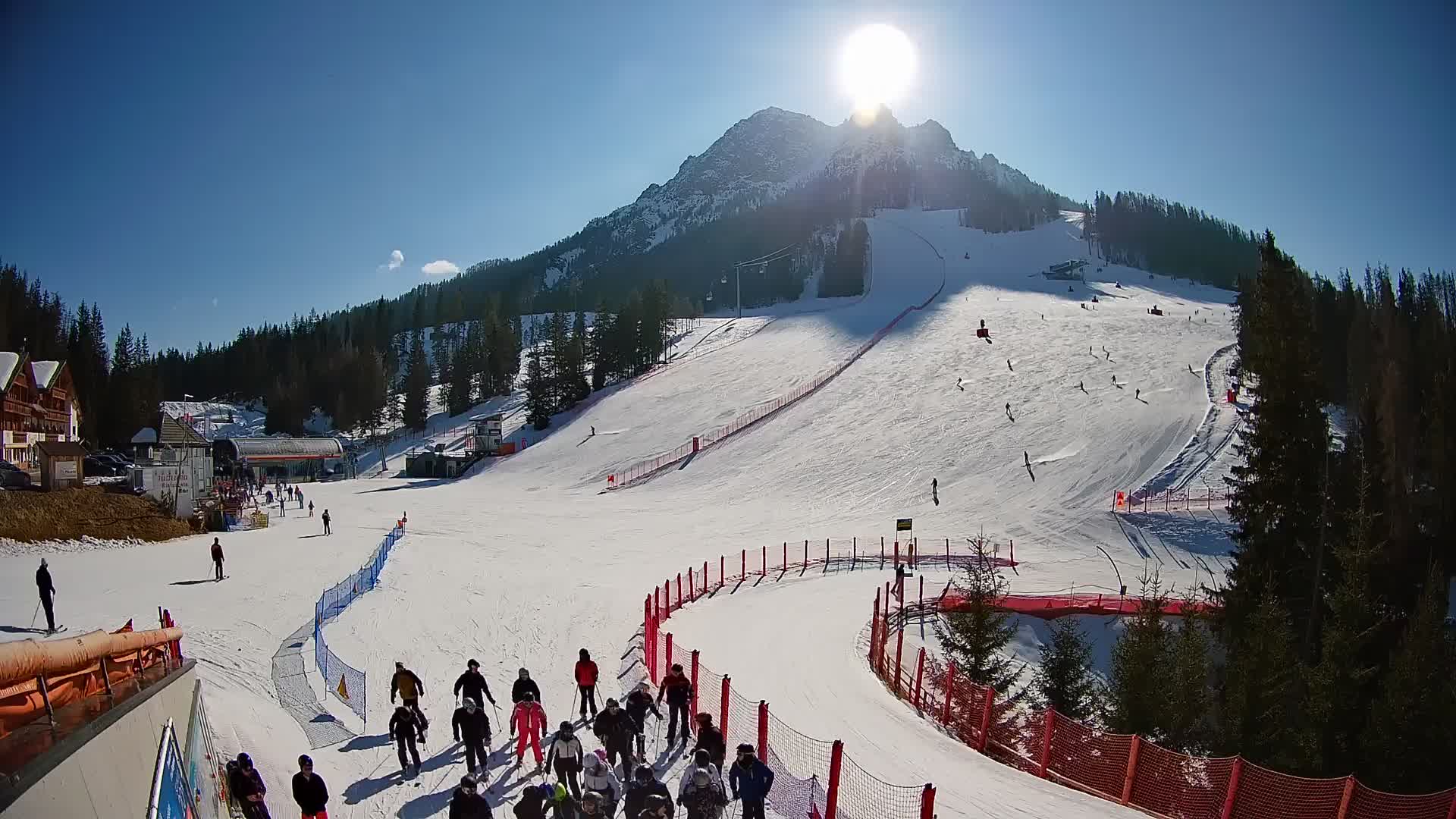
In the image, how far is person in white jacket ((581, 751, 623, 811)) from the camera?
754 centimetres

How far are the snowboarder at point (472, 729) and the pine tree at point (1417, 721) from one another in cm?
1606

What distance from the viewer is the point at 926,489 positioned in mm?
40094

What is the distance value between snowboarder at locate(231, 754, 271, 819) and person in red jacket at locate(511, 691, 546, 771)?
359 centimetres

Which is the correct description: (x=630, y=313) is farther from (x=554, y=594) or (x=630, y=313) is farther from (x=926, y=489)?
(x=554, y=594)

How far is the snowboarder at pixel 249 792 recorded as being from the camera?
24.8 ft

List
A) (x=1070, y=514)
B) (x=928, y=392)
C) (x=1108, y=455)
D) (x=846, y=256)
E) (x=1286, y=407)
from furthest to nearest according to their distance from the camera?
1. (x=846, y=256)
2. (x=928, y=392)
3. (x=1108, y=455)
4. (x=1070, y=514)
5. (x=1286, y=407)

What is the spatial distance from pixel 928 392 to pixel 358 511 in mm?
38902

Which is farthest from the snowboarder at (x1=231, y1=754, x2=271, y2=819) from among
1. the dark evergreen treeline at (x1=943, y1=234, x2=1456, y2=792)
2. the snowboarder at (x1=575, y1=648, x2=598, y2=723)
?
the dark evergreen treeline at (x1=943, y1=234, x2=1456, y2=792)

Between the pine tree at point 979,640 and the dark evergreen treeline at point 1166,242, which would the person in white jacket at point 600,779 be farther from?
the dark evergreen treeline at point 1166,242

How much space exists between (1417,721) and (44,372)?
68.4 meters

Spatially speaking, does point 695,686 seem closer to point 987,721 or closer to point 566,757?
point 566,757

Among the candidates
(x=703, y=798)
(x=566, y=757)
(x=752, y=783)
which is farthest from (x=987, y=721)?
(x=566, y=757)

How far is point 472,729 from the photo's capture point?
10055mm

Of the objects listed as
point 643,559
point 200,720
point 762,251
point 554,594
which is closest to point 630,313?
point 643,559
